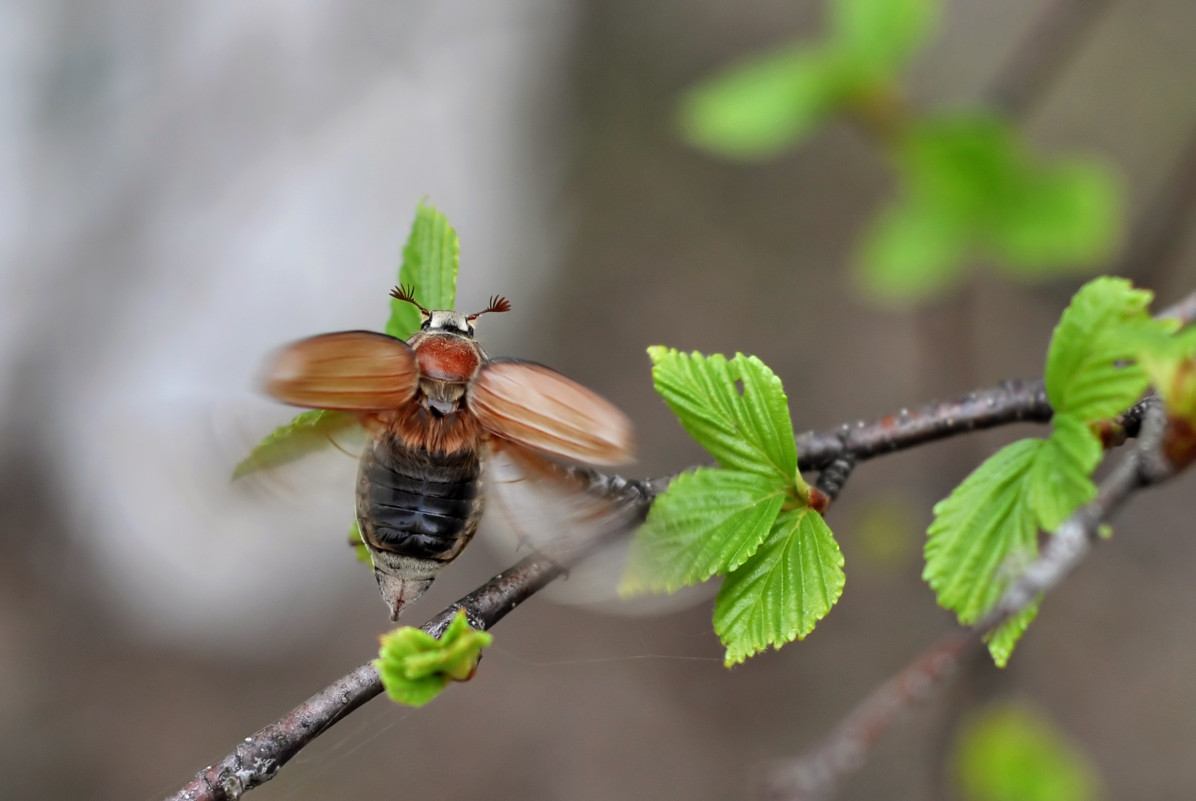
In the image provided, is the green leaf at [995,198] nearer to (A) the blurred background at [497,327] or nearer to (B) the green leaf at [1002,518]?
(A) the blurred background at [497,327]

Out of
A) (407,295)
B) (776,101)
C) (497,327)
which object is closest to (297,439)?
(407,295)

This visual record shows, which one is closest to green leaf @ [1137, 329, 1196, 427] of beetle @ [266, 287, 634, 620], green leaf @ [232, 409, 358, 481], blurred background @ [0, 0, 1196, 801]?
beetle @ [266, 287, 634, 620]

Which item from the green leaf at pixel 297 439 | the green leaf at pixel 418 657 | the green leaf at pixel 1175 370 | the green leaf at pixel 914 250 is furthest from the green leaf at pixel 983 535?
the green leaf at pixel 914 250

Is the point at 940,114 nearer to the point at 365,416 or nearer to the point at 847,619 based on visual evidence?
the point at 365,416

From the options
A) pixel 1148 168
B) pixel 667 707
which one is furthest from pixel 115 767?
pixel 1148 168

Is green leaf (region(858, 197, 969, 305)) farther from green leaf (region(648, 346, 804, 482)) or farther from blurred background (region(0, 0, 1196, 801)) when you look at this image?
green leaf (region(648, 346, 804, 482))

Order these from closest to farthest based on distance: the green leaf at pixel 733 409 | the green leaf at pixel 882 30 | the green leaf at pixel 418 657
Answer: the green leaf at pixel 418 657
the green leaf at pixel 733 409
the green leaf at pixel 882 30
